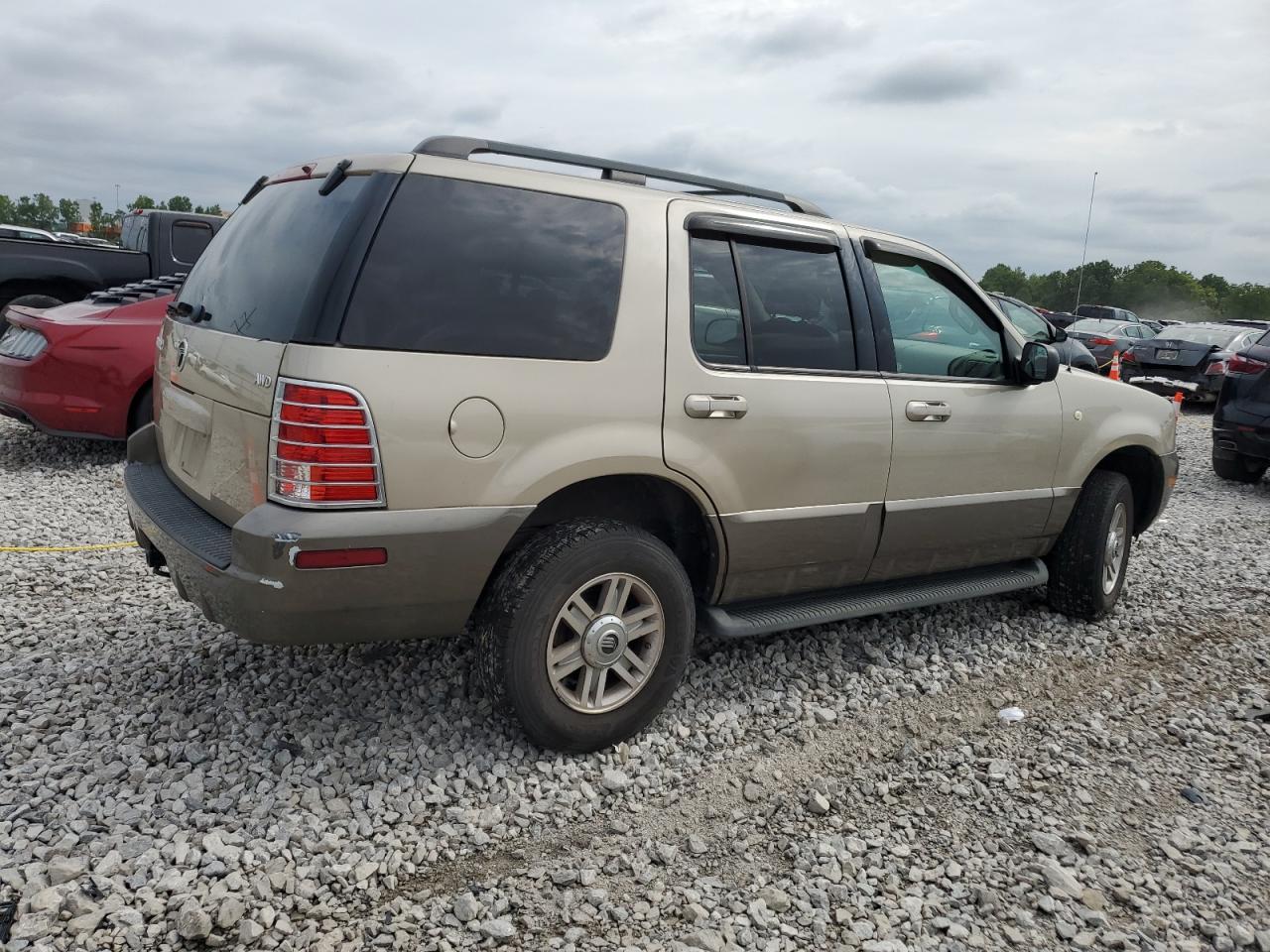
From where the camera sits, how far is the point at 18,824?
284 centimetres

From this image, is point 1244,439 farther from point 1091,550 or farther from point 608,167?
point 608,167

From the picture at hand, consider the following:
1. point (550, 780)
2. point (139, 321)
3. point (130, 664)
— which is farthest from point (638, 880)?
point (139, 321)

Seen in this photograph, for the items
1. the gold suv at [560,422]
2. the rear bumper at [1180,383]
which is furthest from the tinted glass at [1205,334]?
the gold suv at [560,422]

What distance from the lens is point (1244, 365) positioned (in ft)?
30.7

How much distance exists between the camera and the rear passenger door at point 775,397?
3434 mm

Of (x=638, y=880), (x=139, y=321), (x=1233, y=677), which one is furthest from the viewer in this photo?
(x=139, y=321)

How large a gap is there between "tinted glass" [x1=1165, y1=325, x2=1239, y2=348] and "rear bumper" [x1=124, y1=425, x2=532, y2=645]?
704 inches

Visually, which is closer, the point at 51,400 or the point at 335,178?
the point at 335,178

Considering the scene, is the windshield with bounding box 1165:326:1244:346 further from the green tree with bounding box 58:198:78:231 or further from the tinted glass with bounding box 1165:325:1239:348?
the green tree with bounding box 58:198:78:231

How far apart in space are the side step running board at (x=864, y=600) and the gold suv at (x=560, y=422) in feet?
0.06

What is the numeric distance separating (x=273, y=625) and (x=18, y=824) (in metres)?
0.92

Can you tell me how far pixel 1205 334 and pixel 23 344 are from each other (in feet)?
62.4

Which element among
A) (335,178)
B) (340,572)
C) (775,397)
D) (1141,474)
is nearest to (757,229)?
(775,397)

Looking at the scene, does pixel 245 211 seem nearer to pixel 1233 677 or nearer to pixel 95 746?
pixel 95 746
